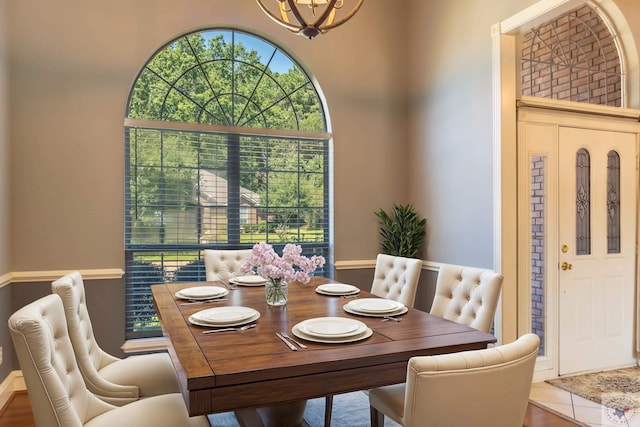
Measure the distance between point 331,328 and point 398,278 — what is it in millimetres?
1269

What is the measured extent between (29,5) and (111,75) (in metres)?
0.74

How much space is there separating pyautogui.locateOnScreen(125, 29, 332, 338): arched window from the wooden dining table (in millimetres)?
1882

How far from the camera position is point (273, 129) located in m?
4.07

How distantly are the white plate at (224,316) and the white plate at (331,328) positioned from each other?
294mm

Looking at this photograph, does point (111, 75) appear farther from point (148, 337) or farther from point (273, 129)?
point (148, 337)

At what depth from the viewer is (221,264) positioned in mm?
3332

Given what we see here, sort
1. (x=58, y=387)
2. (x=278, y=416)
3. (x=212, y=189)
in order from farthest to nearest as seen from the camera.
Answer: (x=212, y=189), (x=278, y=416), (x=58, y=387)

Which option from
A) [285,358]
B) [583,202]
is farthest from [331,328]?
[583,202]

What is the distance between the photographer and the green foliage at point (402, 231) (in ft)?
13.5

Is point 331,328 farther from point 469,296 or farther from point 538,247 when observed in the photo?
point 538,247

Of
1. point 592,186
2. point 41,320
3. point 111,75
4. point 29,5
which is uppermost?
point 29,5

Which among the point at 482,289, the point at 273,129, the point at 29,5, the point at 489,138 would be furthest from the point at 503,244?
the point at 29,5

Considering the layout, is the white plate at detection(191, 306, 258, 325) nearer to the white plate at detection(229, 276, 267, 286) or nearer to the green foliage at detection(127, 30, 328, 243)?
the white plate at detection(229, 276, 267, 286)

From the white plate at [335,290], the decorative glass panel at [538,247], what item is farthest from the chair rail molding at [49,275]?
the decorative glass panel at [538,247]
